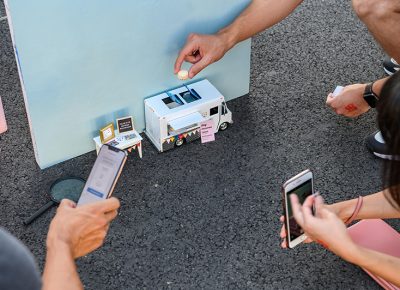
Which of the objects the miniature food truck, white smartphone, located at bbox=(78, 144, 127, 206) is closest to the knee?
the miniature food truck

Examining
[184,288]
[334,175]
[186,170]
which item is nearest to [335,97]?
[334,175]

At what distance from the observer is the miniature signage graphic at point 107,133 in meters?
1.66

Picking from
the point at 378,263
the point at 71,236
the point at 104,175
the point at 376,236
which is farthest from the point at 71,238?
the point at 376,236

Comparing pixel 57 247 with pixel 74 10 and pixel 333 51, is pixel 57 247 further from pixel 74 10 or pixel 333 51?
pixel 333 51

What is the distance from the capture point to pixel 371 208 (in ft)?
4.39

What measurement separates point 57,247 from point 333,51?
1.47 meters

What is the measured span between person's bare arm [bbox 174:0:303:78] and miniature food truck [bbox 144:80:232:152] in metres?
0.11

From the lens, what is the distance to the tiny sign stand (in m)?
1.68

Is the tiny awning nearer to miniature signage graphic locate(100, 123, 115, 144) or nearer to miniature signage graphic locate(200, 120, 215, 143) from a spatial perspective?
miniature signage graphic locate(200, 120, 215, 143)

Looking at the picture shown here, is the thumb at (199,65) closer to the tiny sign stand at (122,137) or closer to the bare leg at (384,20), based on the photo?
the tiny sign stand at (122,137)

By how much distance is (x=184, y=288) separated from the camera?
142 cm

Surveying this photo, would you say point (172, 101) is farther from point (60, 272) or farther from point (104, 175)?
point (60, 272)

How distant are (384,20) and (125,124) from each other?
32.5 inches

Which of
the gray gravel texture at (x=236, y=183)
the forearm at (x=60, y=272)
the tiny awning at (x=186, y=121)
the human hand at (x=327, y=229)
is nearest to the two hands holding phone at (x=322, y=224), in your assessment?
the human hand at (x=327, y=229)
